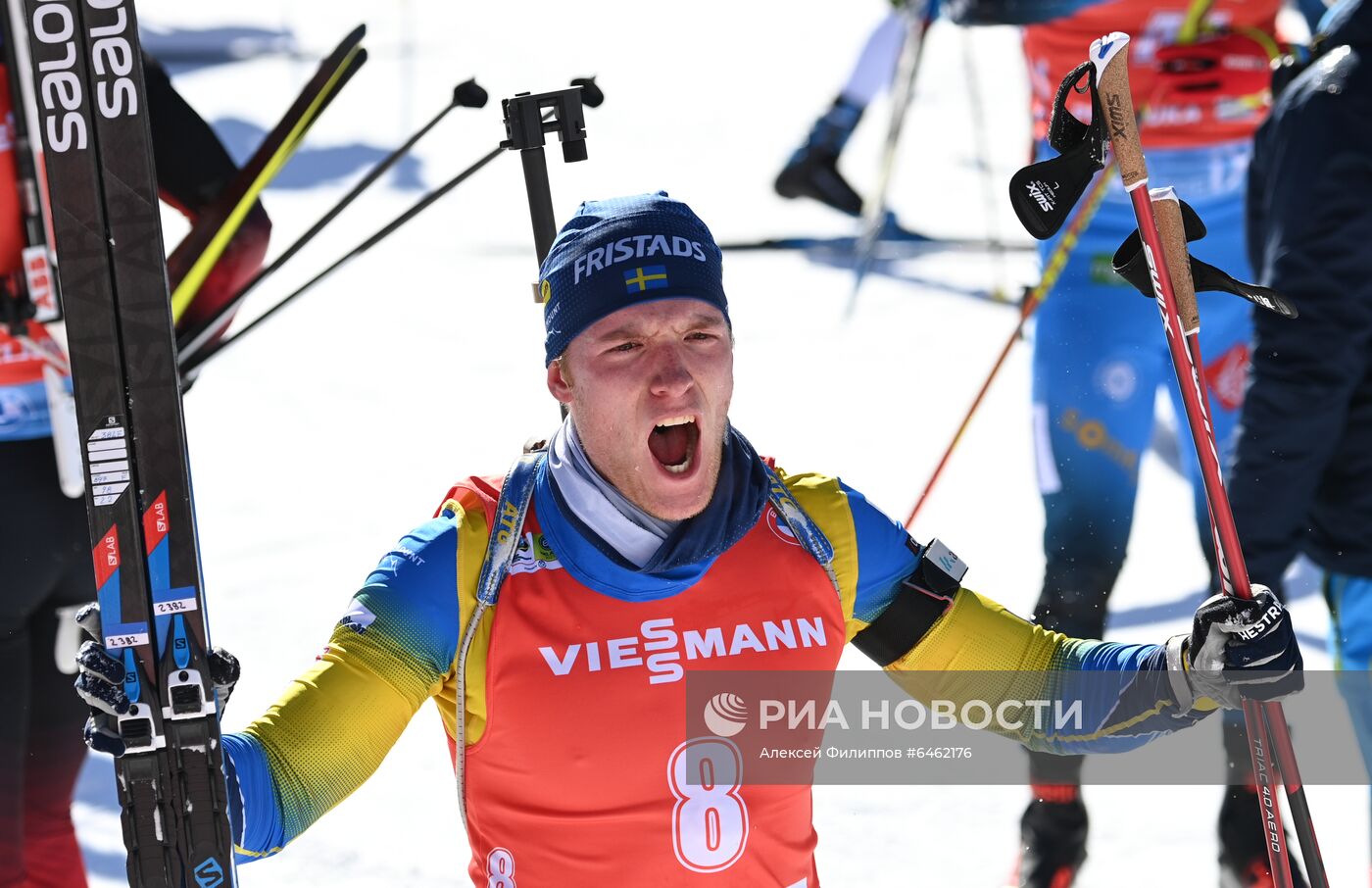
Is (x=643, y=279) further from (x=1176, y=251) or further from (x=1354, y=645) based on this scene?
(x=1354, y=645)

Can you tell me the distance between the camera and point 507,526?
7.61 feet

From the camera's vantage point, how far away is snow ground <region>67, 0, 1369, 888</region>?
4.11 m

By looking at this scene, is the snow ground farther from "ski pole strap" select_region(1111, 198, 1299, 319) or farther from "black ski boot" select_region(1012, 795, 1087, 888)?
"ski pole strap" select_region(1111, 198, 1299, 319)

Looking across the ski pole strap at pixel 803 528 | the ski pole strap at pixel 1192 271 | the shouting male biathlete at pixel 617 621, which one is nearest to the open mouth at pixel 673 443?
the shouting male biathlete at pixel 617 621

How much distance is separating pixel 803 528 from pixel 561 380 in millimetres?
417

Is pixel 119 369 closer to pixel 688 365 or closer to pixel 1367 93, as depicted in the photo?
pixel 688 365

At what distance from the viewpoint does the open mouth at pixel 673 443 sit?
2.34 meters

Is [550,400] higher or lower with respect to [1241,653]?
higher

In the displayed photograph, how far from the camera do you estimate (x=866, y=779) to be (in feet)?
13.8

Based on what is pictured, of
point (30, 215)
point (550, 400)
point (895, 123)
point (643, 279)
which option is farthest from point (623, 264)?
point (895, 123)

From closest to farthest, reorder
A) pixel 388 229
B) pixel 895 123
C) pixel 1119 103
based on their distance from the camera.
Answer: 1. pixel 1119 103
2. pixel 388 229
3. pixel 895 123

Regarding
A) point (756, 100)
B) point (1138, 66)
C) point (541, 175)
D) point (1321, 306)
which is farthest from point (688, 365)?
point (756, 100)

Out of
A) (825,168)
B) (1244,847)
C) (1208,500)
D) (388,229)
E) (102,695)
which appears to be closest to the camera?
(102,695)

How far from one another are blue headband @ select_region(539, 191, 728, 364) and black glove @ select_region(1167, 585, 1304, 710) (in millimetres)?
810
